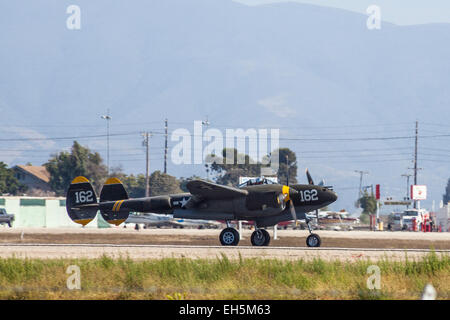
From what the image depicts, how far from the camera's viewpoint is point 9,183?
129500 millimetres

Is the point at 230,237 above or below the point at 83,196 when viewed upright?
below

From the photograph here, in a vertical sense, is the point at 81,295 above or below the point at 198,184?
below

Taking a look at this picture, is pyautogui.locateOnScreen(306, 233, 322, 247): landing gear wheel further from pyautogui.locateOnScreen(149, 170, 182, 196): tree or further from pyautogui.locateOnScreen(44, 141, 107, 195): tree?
pyautogui.locateOnScreen(44, 141, 107, 195): tree

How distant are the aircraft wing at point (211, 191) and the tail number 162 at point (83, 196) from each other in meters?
6.23

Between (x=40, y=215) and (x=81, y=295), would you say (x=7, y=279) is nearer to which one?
(x=81, y=295)

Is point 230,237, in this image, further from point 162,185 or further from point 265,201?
point 162,185

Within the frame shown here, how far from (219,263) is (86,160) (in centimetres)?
9878

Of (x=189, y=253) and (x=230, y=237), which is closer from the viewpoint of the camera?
(x=189, y=253)

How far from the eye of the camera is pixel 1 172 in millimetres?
128625

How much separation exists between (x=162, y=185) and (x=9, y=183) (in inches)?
1241

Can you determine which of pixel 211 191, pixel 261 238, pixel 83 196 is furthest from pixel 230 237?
pixel 83 196

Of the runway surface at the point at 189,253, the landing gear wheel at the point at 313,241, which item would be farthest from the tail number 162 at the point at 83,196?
the landing gear wheel at the point at 313,241

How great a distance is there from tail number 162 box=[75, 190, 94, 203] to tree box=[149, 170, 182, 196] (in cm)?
7470
